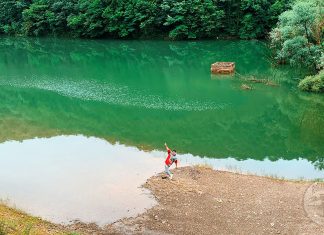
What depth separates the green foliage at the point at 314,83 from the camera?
48438mm

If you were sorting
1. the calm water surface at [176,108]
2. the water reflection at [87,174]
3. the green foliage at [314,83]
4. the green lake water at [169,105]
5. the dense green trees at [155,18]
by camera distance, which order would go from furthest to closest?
the dense green trees at [155,18]
the green foliage at [314,83]
the green lake water at [169,105]
the calm water surface at [176,108]
the water reflection at [87,174]

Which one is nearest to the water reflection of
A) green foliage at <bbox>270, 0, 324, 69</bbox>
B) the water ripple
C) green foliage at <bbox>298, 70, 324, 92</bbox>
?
the water ripple

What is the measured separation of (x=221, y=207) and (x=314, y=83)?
2907cm

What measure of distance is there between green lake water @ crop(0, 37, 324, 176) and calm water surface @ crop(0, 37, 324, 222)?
0.09 meters

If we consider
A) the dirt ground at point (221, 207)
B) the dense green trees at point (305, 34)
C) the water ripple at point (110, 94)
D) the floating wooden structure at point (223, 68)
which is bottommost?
the water ripple at point (110, 94)

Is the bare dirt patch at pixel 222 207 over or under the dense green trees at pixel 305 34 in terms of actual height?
under

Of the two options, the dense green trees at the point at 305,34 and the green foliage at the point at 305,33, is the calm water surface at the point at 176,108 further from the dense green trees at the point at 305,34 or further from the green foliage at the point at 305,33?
the green foliage at the point at 305,33

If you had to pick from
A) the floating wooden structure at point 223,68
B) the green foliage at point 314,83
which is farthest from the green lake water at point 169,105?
the floating wooden structure at point 223,68

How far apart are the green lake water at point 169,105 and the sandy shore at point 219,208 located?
21.0ft

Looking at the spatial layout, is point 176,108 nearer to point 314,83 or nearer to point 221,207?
point 314,83

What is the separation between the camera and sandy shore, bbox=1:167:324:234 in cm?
2220

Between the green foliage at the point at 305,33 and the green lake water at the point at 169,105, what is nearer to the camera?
the green lake water at the point at 169,105

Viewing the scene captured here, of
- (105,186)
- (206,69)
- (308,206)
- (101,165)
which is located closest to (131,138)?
(101,165)

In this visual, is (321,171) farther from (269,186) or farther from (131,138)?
(131,138)
